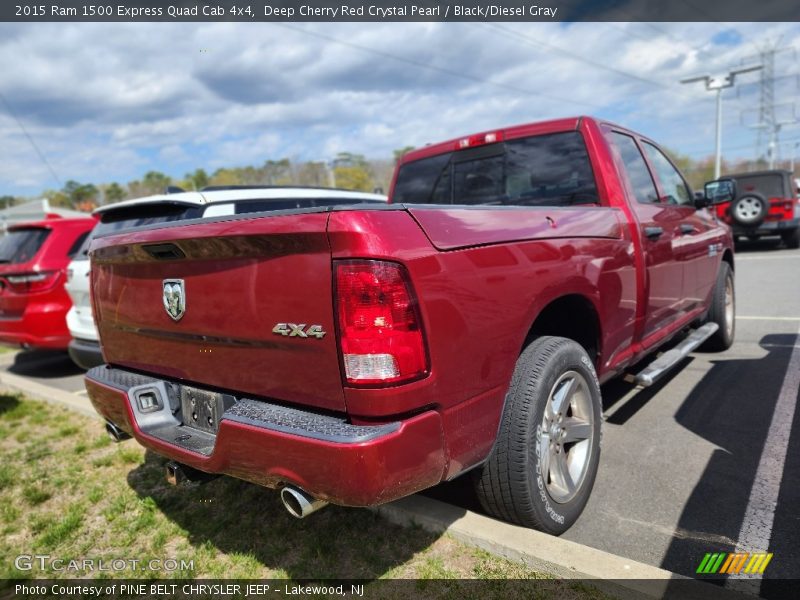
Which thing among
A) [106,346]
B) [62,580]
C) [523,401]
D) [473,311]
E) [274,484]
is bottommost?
[62,580]

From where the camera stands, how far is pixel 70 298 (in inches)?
232

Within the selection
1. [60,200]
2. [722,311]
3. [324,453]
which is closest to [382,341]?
[324,453]

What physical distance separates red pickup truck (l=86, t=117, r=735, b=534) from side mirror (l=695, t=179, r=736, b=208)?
5.35ft

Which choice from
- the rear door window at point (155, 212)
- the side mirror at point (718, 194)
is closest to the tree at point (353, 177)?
the side mirror at point (718, 194)

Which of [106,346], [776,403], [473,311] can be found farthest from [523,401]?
[776,403]

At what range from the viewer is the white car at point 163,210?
3848 millimetres

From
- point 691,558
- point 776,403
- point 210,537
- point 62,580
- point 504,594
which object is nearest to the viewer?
point 504,594

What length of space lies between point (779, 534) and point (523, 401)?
1.32m

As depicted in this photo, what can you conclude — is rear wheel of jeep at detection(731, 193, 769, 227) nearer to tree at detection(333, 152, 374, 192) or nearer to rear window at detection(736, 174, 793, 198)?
rear window at detection(736, 174, 793, 198)

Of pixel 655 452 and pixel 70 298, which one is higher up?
pixel 70 298

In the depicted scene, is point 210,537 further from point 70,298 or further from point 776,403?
point 70,298

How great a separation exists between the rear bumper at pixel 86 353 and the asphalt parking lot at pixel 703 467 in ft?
11.5

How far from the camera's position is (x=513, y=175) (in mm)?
3725

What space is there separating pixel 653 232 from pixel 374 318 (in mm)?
2425
